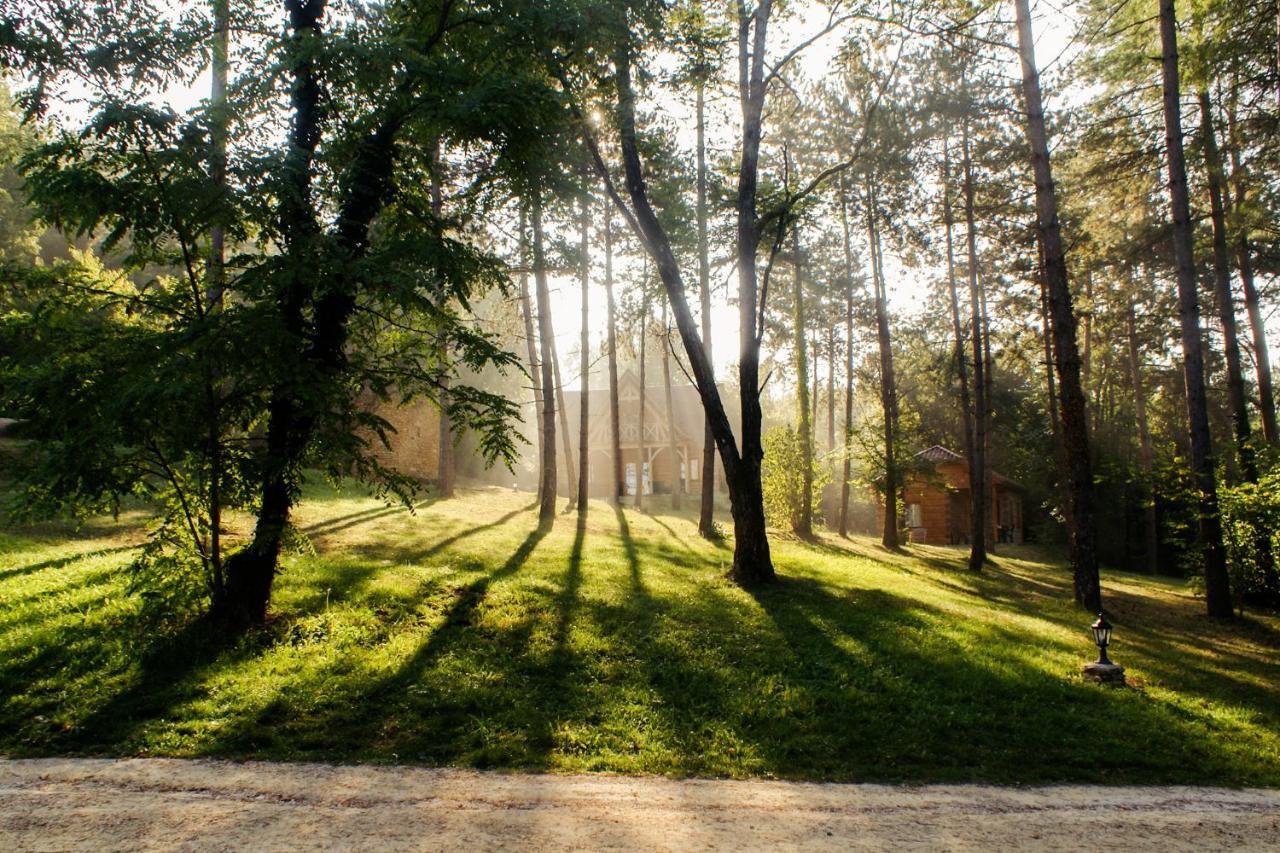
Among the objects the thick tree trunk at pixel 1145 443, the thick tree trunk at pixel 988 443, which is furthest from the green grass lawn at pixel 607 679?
the thick tree trunk at pixel 1145 443

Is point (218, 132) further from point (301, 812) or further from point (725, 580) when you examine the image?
point (725, 580)

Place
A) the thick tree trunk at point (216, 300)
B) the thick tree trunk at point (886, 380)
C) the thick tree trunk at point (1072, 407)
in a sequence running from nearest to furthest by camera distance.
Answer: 1. the thick tree trunk at point (216, 300)
2. the thick tree trunk at point (1072, 407)
3. the thick tree trunk at point (886, 380)

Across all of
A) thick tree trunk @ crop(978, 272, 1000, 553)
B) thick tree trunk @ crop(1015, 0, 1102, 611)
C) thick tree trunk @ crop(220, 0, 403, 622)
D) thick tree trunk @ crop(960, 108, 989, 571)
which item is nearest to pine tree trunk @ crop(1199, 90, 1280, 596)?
thick tree trunk @ crop(1015, 0, 1102, 611)

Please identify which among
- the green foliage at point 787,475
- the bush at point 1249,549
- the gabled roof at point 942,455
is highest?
the gabled roof at point 942,455

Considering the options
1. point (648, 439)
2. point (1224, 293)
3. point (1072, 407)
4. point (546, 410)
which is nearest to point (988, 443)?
point (1224, 293)

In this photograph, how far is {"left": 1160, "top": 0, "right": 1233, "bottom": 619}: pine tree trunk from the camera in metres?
12.4

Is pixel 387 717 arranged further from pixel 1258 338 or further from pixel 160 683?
pixel 1258 338

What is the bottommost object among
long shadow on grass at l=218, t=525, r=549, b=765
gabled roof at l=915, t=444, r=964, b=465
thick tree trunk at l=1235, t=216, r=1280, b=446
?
long shadow on grass at l=218, t=525, r=549, b=765

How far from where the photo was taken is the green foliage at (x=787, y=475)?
21703mm

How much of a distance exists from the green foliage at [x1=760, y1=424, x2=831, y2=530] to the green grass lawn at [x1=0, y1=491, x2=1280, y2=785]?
33.3 ft

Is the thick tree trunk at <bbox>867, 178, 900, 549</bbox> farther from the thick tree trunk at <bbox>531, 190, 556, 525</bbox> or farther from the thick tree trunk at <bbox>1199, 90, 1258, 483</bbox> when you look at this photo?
the thick tree trunk at <bbox>531, 190, 556, 525</bbox>

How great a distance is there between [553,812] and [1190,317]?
46.2ft

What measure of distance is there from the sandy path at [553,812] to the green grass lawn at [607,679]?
0.99 ft

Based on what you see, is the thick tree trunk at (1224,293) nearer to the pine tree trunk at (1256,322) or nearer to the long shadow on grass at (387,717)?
the pine tree trunk at (1256,322)
